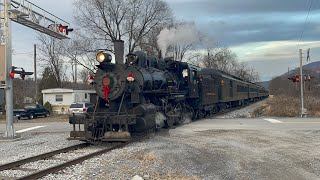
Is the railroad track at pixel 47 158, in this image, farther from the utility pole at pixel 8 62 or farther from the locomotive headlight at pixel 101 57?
the utility pole at pixel 8 62

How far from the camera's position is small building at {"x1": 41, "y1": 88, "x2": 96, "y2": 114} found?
41281 mm

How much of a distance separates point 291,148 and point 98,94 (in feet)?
22.5

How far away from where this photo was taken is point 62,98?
4209 centimetres

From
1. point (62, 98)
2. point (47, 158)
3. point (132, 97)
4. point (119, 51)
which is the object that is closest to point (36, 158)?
point (47, 158)

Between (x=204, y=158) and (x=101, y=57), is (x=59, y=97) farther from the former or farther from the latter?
(x=204, y=158)

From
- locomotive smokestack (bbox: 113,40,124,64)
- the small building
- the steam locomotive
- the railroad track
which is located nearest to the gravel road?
the railroad track

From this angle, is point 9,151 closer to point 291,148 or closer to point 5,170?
point 5,170

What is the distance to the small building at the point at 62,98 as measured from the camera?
41.3 metres

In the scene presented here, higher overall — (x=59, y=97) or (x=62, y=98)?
(x=59, y=97)

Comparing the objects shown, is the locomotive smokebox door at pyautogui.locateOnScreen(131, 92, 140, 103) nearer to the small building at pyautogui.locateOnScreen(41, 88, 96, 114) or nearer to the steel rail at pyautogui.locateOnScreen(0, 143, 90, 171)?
the steel rail at pyautogui.locateOnScreen(0, 143, 90, 171)

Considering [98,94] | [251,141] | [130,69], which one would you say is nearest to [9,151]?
[98,94]

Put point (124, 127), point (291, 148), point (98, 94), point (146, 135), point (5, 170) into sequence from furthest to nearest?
point (146, 135) → point (98, 94) → point (124, 127) → point (291, 148) → point (5, 170)

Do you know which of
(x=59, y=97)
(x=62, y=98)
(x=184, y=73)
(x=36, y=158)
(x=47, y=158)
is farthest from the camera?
(x=59, y=97)

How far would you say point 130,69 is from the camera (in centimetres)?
1316
